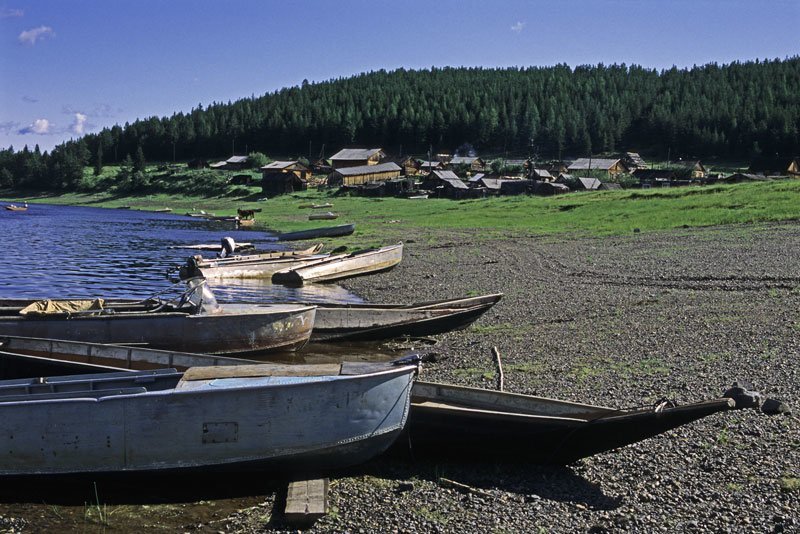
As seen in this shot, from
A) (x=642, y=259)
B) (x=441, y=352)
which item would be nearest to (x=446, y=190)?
(x=642, y=259)

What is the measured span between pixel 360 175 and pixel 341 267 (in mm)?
90376

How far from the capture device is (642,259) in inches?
1356

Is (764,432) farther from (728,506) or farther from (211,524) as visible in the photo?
(211,524)

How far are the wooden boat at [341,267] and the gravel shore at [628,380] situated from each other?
2247 millimetres

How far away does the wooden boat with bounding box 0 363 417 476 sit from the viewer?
10.6 meters

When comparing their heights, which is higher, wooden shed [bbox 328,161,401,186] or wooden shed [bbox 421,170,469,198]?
wooden shed [bbox 328,161,401,186]

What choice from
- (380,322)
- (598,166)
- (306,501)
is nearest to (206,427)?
(306,501)

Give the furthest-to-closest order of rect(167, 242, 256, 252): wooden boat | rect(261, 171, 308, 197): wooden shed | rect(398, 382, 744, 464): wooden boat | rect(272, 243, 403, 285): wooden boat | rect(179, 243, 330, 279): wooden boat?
rect(261, 171, 308, 197): wooden shed
rect(167, 242, 256, 252): wooden boat
rect(179, 243, 330, 279): wooden boat
rect(272, 243, 403, 285): wooden boat
rect(398, 382, 744, 464): wooden boat

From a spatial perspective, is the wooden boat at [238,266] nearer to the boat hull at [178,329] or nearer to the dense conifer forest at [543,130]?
the boat hull at [178,329]

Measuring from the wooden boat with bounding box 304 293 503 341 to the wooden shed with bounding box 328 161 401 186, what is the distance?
335ft

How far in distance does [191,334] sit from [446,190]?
8827cm

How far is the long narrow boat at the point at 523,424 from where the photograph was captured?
1050 centimetres

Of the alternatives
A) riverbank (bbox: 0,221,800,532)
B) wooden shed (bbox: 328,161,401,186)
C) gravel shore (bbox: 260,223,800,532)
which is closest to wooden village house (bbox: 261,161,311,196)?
wooden shed (bbox: 328,161,401,186)

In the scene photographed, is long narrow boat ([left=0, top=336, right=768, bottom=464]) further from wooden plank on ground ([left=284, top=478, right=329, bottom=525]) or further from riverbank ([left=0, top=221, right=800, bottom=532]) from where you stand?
wooden plank on ground ([left=284, top=478, right=329, bottom=525])
